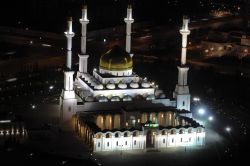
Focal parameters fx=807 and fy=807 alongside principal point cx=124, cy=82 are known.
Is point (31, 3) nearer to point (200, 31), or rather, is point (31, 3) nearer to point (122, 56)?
point (200, 31)

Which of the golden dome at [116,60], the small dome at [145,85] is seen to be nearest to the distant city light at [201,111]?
the small dome at [145,85]

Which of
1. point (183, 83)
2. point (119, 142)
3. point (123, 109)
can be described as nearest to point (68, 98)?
point (123, 109)

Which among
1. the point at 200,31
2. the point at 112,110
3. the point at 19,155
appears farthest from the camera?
the point at 200,31

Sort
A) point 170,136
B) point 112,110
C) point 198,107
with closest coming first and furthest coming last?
point 170,136 < point 112,110 < point 198,107

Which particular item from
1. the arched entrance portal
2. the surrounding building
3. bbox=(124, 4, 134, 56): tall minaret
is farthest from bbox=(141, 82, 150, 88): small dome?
the surrounding building

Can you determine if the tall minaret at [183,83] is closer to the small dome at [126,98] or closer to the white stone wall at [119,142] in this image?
A: the small dome at [126,98]

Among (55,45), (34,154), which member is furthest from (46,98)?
(55,45)

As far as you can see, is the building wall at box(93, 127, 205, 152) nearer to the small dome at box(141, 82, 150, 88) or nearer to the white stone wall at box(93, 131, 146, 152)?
the white stone wall at box(93, 131, 146, 152)

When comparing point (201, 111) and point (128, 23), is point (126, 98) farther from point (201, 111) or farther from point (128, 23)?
point (128, 23)
